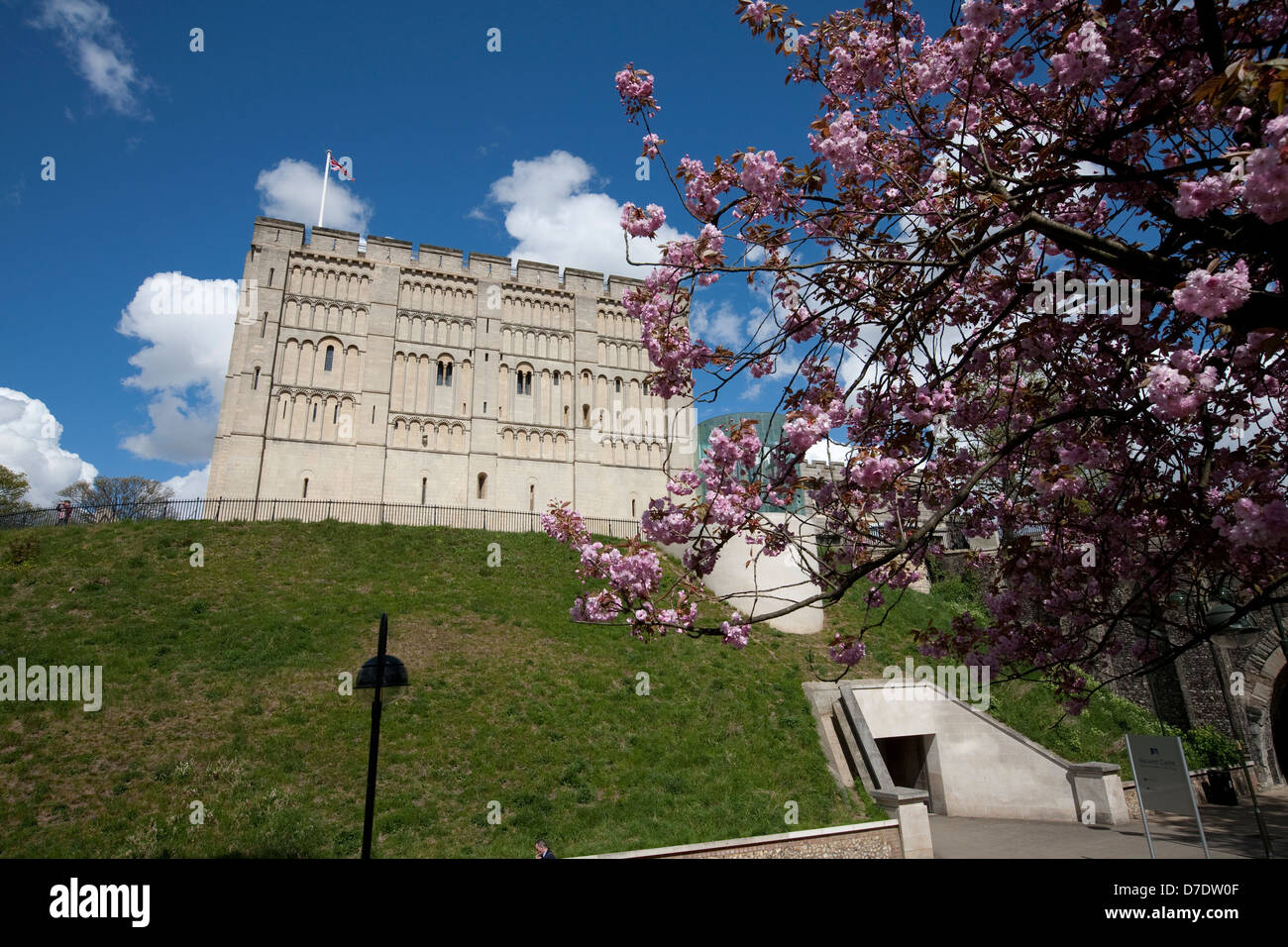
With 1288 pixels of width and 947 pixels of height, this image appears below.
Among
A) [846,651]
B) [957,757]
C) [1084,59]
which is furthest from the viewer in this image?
[957,757]

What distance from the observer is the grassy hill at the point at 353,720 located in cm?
1142

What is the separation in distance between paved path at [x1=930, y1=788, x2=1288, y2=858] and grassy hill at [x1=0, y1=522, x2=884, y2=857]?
2.69m

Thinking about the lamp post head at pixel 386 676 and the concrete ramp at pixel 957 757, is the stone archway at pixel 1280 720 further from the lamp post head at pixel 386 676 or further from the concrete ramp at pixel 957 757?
the lamp post head at pixel 386 676

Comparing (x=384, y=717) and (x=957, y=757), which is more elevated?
(x=384, y=717)

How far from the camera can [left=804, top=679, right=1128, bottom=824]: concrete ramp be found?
51.1ft

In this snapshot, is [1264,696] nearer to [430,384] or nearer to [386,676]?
[386,676]

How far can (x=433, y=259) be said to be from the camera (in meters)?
39.1

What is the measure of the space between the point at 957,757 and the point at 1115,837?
3974mm

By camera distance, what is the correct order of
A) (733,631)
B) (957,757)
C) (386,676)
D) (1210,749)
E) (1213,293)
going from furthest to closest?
Answer: (1210,749), (957,757), (386,676), (733,631), (1213,293)

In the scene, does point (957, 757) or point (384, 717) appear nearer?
point (384, 717)

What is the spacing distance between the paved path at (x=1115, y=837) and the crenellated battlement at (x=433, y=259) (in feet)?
90.8

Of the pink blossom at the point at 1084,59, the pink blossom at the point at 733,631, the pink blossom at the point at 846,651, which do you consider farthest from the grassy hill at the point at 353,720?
the pink blossom at the point at 1084,59

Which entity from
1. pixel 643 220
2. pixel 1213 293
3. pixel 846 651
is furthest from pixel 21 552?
pixel 1213 293

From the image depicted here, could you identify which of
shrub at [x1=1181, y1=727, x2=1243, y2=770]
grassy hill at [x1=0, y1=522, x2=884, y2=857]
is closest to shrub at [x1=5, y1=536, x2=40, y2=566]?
grassy hill at [x1=0, y1=522, x2=884, y2=857]
